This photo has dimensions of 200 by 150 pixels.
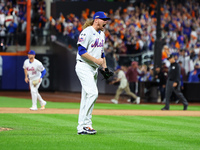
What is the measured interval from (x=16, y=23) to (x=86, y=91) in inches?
884

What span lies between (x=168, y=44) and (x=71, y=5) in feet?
32.4

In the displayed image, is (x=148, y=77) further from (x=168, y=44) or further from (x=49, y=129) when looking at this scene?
(x=49, y=129)

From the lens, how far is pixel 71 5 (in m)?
35.3

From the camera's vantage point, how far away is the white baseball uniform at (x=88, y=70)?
873 centimetres

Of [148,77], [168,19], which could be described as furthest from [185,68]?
[168,19]

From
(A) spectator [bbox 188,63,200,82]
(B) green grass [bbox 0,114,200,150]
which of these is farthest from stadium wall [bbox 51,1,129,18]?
(B) green grass [bbox 0,114,200,150]

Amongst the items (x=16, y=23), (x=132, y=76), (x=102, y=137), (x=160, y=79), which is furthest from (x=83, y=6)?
(x=102, y=137)

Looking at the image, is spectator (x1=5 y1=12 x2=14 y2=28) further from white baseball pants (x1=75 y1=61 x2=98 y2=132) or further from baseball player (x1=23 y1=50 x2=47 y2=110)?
white baseball pants (x1=75 y1=61 x2=98 y2=132)

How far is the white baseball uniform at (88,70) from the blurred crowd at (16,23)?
21410 mm

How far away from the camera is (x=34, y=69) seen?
1616cm

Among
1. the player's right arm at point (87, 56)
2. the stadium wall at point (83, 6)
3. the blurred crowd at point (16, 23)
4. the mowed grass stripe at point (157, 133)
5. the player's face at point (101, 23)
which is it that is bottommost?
the mowed grass stripe at point (157, 133)

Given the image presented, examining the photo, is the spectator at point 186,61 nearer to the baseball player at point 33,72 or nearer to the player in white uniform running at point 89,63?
the baseball player at point 33,72

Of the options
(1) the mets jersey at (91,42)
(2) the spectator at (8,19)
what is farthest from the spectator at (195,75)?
(1) the mets jersey at (91,42)

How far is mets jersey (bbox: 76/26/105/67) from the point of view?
8680 mm
